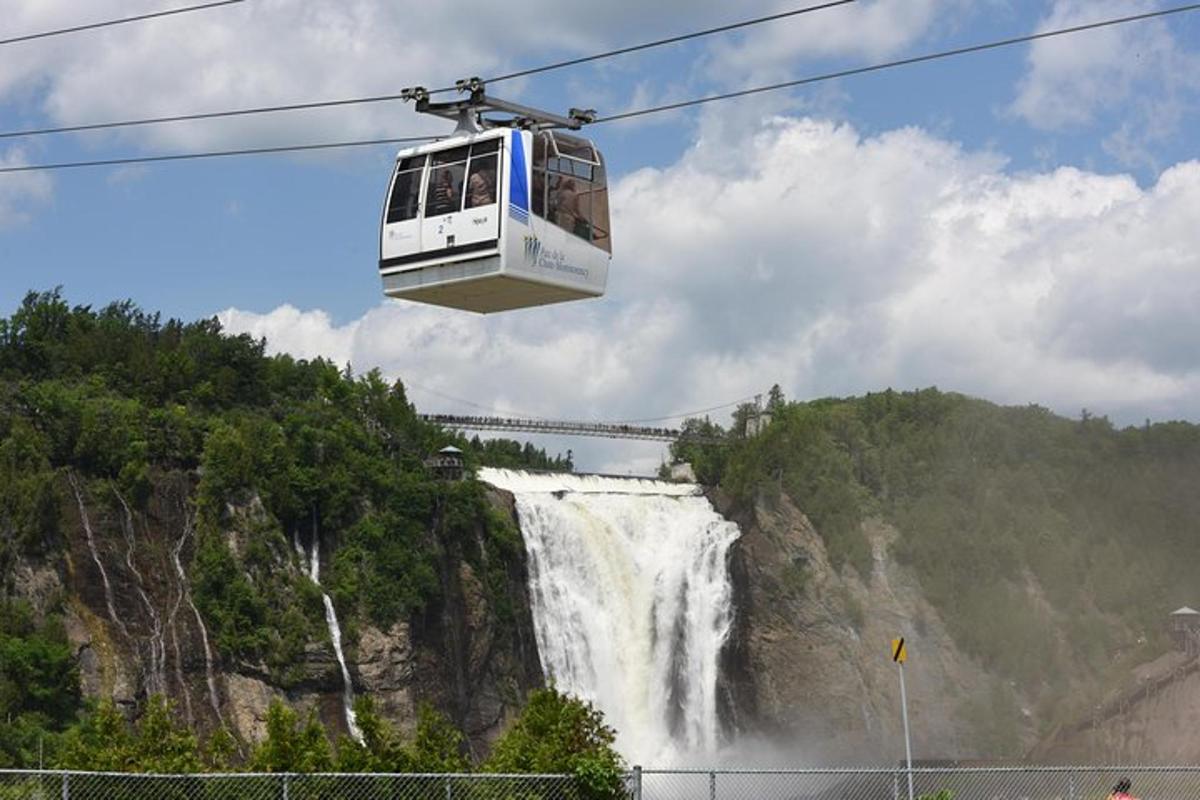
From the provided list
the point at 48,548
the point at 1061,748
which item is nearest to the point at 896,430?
the point at 1061,748

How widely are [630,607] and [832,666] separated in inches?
446

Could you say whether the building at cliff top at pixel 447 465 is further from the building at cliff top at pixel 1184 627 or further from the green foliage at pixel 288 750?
the green foliage at pixel 288 750

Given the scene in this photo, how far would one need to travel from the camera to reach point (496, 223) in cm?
3078

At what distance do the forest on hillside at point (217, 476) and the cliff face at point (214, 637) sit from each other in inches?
13.4

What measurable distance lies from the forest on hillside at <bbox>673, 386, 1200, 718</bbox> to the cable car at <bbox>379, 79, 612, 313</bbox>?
60540 mm

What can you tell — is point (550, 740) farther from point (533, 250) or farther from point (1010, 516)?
point (1010, 516)

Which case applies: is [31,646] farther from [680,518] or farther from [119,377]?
[680,518]

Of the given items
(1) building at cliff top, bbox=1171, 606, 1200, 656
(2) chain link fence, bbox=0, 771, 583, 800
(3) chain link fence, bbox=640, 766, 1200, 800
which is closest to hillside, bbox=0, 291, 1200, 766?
(1) building at cliff top, bbox=1171, 606, 1200, 656

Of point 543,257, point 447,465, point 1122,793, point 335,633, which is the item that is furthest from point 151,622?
point 1122,793

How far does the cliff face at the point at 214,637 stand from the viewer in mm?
62594

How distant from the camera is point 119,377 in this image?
250ft

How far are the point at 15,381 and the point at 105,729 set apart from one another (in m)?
43.3

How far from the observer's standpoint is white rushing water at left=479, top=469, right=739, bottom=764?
81312 millimetres

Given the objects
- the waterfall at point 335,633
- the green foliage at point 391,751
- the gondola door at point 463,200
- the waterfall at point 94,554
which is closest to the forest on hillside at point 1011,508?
the waterfall at point 335,633
